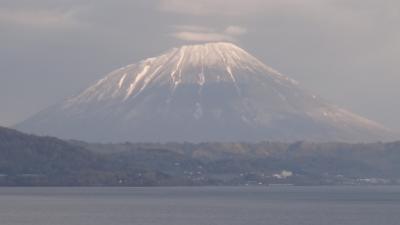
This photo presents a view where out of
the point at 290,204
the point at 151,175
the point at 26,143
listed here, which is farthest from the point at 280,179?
the point at 290,204

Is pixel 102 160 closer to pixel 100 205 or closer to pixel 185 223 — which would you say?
pixel 100 205

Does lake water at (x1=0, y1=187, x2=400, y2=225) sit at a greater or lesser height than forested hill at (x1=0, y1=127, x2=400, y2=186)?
lesser

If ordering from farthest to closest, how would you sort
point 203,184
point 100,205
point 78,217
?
point 203,184
point 100,205
point 78,217

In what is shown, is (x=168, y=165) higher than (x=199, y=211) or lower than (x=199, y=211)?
higher

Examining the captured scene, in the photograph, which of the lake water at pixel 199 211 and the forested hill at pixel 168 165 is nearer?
the lake water at pixel 199 211

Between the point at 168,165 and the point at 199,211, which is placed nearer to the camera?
the point at 199,211

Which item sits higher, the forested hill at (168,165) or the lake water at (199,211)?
the forested hill at (168,165)

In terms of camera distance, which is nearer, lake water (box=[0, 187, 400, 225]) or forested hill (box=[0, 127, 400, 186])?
lake water (box=[0, 187, 400, 225])

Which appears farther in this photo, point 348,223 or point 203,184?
point 203,184
